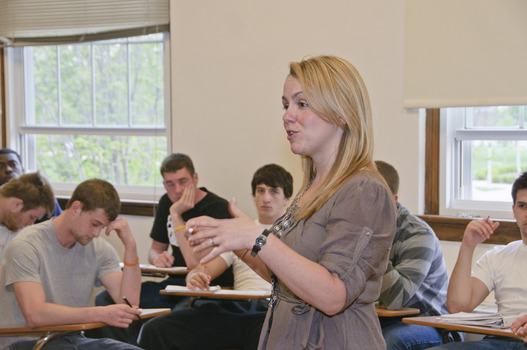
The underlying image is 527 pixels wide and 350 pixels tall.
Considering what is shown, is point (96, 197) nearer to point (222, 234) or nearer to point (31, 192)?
point (31, 192)

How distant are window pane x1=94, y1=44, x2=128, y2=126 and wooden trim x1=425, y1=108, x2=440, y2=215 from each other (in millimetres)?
2399

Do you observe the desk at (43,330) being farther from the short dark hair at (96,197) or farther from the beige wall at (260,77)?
the beige wall at (260,77)

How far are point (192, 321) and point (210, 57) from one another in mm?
1915

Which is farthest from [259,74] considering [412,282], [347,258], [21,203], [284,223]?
[347,258]

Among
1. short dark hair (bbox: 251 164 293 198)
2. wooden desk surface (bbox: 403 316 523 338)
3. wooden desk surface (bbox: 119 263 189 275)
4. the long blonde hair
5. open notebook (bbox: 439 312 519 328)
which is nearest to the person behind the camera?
the long blonde hair

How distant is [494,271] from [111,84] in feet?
10.7

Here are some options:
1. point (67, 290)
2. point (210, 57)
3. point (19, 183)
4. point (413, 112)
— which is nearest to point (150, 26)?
point (210, 57)

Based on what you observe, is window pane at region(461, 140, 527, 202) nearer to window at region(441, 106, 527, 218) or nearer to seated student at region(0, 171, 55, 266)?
window at region(441, 106, 527, 218)

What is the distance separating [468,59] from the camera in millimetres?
3385

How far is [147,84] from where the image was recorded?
4738 millimetres

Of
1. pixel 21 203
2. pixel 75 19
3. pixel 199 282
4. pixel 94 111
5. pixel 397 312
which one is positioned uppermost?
pixel 75 19

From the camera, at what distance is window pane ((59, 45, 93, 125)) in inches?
195

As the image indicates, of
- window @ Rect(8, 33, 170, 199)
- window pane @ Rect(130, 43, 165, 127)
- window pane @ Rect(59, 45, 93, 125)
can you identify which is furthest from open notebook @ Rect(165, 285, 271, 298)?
window pane @ Rect(59, 45, 93, 125)

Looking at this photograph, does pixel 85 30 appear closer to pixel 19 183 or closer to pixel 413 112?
pixel 19 183
